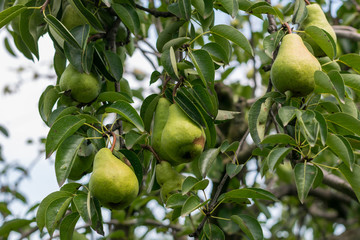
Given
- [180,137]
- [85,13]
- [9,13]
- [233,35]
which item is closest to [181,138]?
[180,137]

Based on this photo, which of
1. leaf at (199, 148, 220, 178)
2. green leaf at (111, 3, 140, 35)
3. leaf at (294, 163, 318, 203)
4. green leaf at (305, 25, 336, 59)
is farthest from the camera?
green leaf at (111, 3, 140, 35)

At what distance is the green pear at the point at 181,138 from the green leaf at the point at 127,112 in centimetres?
7

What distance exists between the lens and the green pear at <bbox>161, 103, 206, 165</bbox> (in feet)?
3.79

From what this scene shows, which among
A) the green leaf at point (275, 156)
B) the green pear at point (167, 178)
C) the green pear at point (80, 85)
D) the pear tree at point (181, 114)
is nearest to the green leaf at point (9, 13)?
the pear tree at point (181, 114)

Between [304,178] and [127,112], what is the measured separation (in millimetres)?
495

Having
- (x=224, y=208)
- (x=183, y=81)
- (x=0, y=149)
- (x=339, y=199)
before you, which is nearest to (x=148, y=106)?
(x=183, y=81)

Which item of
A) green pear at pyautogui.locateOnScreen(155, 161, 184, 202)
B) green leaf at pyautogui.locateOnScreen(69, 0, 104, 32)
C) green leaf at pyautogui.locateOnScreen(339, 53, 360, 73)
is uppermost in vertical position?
green leaf at pyautogui.locateOnScreen(69, 0, 104, 32)

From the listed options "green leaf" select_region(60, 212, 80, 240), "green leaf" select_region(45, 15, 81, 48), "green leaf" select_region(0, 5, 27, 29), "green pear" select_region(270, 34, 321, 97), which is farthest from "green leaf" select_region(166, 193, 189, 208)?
"green leaf" select_region(0, 5, 27, 29)

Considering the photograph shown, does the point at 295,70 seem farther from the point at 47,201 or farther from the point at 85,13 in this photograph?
the point at 47,201

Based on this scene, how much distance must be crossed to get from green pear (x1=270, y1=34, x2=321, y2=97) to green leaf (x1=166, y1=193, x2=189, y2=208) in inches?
15.3

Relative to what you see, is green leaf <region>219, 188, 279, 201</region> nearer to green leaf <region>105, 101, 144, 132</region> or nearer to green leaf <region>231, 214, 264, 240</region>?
green leaf <region>231, 214, 264, 240</region>

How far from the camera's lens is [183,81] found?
133cm

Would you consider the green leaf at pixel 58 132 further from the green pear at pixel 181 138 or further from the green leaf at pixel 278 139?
the green leaf at pixel 278 139

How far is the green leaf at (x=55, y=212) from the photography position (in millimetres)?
1158
